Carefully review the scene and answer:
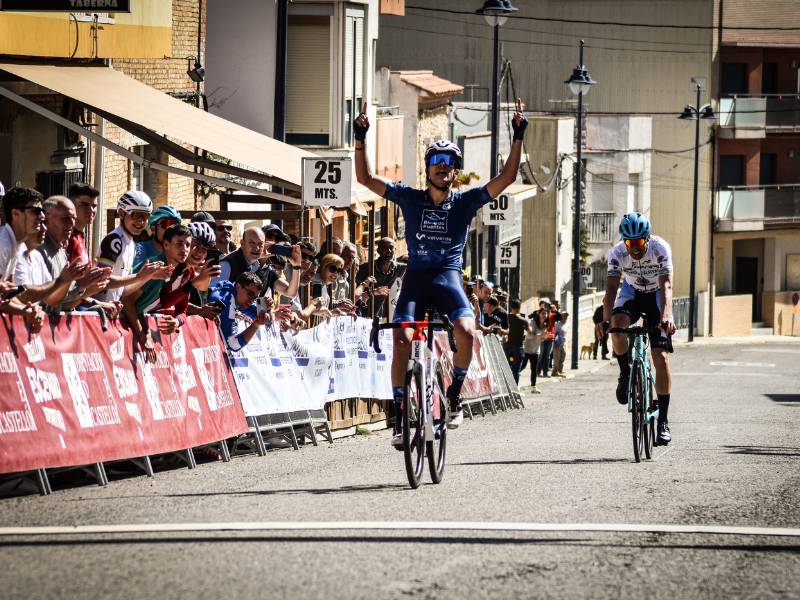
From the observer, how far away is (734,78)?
222ft

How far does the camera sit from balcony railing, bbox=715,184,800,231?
66.4 meters

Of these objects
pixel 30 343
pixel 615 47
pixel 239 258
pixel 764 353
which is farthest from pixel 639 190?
pixel 30 343

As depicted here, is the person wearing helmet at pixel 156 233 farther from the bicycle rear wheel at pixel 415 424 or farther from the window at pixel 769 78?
the window at pixel 769 78

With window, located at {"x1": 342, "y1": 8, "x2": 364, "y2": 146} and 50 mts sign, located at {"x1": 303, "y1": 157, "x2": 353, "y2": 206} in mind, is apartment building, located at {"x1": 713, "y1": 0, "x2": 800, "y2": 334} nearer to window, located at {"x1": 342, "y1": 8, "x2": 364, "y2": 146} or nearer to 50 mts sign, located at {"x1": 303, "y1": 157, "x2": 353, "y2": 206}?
window, located at {"x1": 342, "y1": 8, "x2": 364, "y2": 146}

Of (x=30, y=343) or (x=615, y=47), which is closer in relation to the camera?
(x=30, y=343)

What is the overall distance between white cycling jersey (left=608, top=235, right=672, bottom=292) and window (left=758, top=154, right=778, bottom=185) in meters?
58.6

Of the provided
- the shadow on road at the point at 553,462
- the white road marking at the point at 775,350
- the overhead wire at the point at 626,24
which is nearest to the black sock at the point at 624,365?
the shadow on road at the point at 553,462

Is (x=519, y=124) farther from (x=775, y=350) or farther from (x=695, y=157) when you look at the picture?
(x=695, y=157)

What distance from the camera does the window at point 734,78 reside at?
221 ft

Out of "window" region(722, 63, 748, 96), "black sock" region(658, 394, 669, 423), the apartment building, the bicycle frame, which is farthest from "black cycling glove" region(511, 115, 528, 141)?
"window" region(722, 63, 748, 96)

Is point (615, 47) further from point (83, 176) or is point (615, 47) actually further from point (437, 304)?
point (437, 304)

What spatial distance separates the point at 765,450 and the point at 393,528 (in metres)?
6.83

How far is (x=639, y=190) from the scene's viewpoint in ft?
210

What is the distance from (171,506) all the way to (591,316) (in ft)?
154
